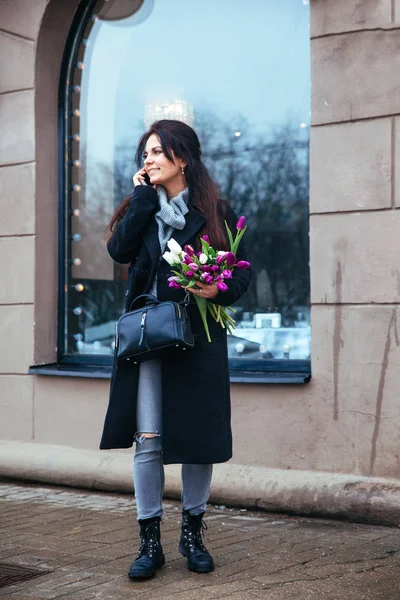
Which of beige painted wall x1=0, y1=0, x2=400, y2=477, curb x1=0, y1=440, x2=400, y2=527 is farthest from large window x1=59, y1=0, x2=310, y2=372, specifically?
curb x1=0, y1=440, x2=400, y2=527

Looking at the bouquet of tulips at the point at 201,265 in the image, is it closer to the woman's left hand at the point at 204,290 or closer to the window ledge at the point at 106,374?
the woman's left hand at the point at 204,290

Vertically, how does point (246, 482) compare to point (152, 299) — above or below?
below

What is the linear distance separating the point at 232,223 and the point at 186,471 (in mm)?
1076

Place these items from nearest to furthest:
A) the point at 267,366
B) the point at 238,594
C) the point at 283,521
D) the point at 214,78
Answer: the point at 238,594, the point at 283,521, the point at 267,366, the point at 214,78

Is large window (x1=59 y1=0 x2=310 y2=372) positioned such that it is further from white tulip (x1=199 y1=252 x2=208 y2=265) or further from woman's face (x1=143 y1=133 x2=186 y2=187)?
white tulip (x1=199 y1=252 x2=208 y2=265)

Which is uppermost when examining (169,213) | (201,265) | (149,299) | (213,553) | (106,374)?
(169,213)

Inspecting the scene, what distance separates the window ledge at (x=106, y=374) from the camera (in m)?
5.30

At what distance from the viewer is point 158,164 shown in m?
3.88

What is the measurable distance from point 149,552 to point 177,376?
0.72 metres

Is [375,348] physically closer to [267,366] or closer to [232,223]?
[267,366]

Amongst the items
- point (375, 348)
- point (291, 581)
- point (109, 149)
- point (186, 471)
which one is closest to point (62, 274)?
point (109, 149)

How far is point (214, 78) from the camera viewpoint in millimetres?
6172

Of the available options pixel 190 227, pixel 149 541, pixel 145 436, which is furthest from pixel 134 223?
pixel 149 541

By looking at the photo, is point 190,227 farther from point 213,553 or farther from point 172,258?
point 213,553
